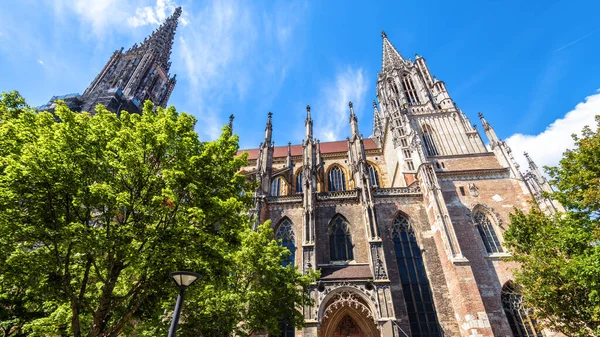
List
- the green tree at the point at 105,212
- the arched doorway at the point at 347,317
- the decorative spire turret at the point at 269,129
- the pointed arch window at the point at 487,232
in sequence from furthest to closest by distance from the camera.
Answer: the decorative spire turret at the point at 269,129 < the pointed arch window at the point at 487,232 < the arched doorway at the point at 347,317 < the green tree at the point at 105,212

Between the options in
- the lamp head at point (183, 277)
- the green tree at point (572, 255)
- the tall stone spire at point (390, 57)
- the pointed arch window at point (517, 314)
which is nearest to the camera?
the lamp head at point (183, 277)

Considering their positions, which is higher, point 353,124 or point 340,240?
point 353,124

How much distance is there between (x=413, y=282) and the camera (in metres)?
16.3

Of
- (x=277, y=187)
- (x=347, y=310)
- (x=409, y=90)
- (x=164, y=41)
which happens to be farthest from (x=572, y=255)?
(x=164, y=41)

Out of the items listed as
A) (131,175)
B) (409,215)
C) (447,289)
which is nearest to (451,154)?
(409,215)

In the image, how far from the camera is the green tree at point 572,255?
952 centimetres

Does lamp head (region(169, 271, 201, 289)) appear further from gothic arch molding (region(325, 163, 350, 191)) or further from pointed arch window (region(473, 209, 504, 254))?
gothic arch molding (region(325, 163, 350, 191))

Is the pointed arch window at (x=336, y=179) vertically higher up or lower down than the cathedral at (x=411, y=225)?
higher up

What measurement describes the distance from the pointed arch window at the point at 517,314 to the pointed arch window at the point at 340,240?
8.69 metres

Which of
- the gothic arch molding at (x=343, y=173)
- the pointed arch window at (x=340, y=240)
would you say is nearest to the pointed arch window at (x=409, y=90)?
the gothic arch molding at (x=343, y=173)

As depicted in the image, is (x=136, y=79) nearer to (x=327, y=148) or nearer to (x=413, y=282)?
(x=327, y=148)

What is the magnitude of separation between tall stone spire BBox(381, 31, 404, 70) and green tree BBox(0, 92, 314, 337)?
107ft

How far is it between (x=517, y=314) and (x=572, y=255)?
22.7 ft

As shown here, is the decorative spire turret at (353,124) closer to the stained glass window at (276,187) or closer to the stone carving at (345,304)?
the stained glass window at (276,187)
